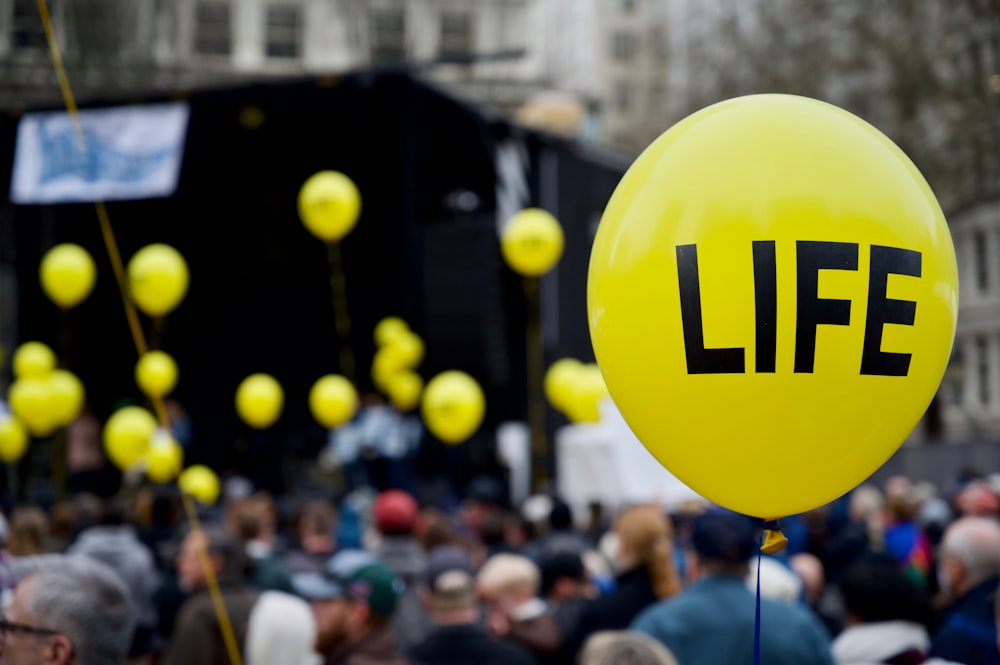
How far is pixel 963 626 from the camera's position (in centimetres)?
346

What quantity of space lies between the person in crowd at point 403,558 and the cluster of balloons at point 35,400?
4272 mm

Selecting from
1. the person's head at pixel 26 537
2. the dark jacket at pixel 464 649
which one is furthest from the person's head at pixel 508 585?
the person's head at pixel 26 537

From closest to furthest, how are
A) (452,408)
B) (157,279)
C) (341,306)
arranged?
(157,279)
(452,408)
(341,306)

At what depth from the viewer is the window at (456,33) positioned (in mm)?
37844

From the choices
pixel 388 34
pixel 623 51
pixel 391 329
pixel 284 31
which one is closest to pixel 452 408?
pixel 391 329

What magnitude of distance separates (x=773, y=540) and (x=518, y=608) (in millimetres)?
2450

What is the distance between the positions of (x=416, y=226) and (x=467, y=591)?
32.5 ft

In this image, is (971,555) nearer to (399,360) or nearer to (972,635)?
(972,635)

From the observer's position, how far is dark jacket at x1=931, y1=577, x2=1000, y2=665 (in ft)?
11.1

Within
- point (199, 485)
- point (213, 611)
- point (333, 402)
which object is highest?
point (213, 611)

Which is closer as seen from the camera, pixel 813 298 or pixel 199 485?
pixel 813 298

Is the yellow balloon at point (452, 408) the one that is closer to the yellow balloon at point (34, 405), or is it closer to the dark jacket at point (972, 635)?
the yellow balloon at point (34, 405)

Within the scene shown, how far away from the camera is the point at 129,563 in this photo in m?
5.42

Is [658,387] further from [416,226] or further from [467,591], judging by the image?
[416,226]
